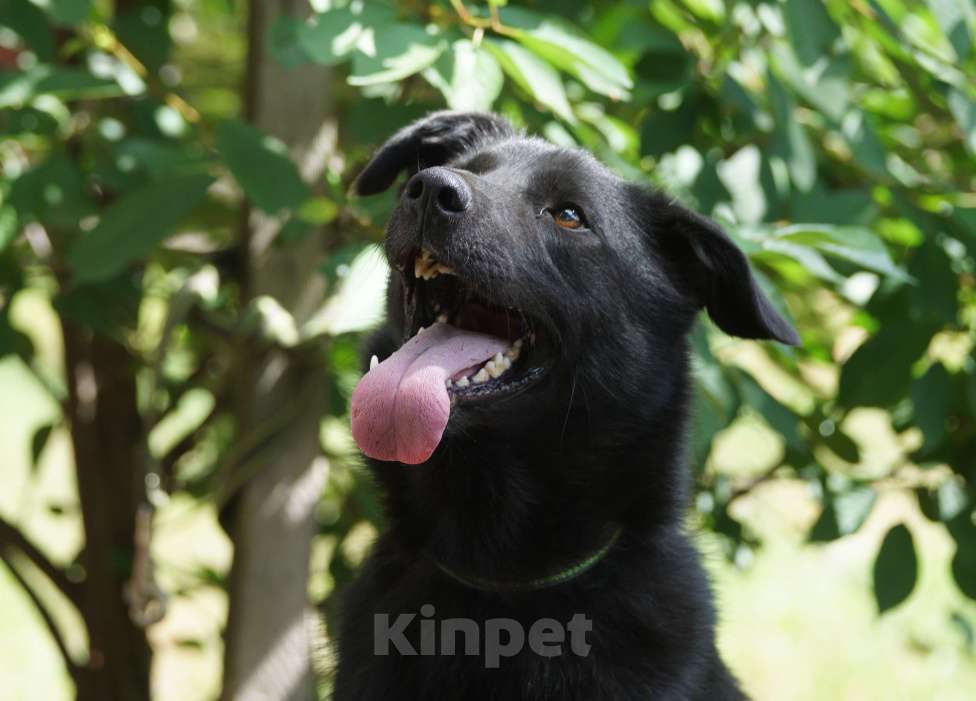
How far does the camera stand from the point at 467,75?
218 cm

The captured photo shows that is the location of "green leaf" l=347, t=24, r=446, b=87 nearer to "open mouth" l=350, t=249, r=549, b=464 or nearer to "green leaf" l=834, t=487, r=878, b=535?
"open mouth" l=350, t=249, r=549, b=464

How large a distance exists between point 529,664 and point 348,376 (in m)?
1.27

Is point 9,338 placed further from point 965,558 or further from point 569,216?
point 965,558

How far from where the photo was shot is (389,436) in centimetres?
204

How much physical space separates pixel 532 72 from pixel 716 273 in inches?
19.9

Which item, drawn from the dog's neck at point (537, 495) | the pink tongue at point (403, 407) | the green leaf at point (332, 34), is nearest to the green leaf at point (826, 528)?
the dog's neck at point (537, 495)

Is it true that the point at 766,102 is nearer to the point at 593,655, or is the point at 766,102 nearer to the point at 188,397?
the point at 593,655

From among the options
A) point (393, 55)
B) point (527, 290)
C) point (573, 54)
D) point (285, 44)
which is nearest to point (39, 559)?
point (285, 44)

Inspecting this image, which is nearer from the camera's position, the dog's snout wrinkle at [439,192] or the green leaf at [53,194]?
the dog's snout wrinkle at [439,192]

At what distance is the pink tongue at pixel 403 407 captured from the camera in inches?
80.1

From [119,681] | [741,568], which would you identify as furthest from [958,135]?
[119,681]

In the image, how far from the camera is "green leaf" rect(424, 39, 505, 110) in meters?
2.16

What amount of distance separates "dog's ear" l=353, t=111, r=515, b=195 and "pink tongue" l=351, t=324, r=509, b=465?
0.54 meters

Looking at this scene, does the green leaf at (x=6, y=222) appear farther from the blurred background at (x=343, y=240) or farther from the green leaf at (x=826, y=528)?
the green leaf at (x=826, y=528)
